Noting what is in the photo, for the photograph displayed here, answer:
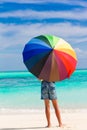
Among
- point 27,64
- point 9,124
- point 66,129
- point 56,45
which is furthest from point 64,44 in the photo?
point 9,124

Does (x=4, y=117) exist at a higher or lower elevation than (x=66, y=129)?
lower

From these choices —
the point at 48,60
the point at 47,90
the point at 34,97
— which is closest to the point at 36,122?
the point at 47,90

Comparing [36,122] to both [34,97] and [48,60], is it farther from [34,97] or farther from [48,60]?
[34,97]

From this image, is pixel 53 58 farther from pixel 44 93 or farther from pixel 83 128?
pixel 83 128

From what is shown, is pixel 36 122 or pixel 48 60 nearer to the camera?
pixel 48 60

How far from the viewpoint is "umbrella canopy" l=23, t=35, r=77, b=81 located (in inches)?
320

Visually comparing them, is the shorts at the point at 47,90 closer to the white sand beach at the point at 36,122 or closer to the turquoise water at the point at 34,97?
the white sand beach at the point at 36,122

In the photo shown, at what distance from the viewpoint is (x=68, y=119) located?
1019 centimetres

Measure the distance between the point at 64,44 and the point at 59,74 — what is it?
609 millimetres

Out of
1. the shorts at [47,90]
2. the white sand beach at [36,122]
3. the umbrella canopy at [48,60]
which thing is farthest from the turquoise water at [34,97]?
the umbrella canopy at [48,60]

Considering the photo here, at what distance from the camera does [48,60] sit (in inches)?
320

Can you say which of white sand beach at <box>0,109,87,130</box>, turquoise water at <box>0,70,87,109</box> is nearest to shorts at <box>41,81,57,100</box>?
white sand beach at <box>0,109,87,130</box>

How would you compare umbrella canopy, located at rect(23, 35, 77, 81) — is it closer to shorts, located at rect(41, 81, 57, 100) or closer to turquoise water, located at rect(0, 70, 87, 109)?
shorts, located at rect(41, 81, 57, 100)

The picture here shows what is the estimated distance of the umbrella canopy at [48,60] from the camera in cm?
812
